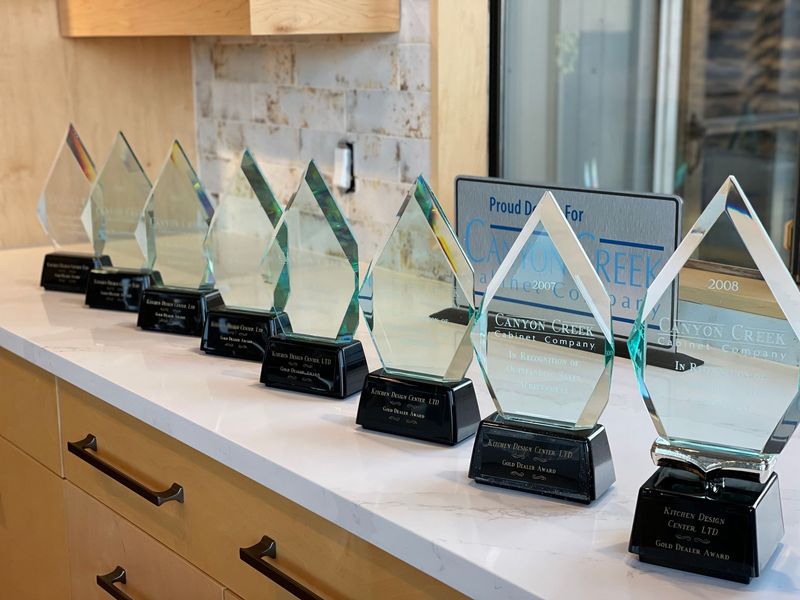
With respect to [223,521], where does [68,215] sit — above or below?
above

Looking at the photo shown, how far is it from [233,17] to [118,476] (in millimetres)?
1069

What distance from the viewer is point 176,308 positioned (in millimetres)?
1739

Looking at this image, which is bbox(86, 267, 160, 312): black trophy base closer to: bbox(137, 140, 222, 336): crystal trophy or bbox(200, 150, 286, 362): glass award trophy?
bbox(137, 140, 222, 336): crystal trophy

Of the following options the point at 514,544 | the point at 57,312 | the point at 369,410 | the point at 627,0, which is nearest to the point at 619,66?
the point at 627,0

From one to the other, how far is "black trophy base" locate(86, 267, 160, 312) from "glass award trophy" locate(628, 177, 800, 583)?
1.16 metres

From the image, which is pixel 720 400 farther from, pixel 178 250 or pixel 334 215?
pixel 178 250

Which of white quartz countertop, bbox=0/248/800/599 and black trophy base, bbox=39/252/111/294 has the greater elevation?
black trophy base, bbox=39/252/111/294

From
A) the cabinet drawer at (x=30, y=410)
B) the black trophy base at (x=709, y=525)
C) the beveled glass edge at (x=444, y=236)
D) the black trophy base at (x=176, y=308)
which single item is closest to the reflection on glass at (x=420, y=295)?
the beveled glass edge at (x=444, y=236)

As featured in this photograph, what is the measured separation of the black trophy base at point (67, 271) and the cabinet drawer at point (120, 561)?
524 millimetres

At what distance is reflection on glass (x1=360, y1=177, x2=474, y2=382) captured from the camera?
1214 millimetres

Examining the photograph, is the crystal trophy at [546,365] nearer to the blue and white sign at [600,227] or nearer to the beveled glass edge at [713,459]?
the beveled glass edge at [713,459]

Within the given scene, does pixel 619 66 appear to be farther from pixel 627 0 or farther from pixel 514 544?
pixel 514 544

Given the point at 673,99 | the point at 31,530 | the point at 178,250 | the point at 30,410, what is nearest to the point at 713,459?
the point at 178,250

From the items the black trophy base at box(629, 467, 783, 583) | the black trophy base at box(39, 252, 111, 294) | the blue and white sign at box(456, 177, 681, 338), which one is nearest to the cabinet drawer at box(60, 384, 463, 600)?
the black trophy base at box(629, 467, 783, 583)
